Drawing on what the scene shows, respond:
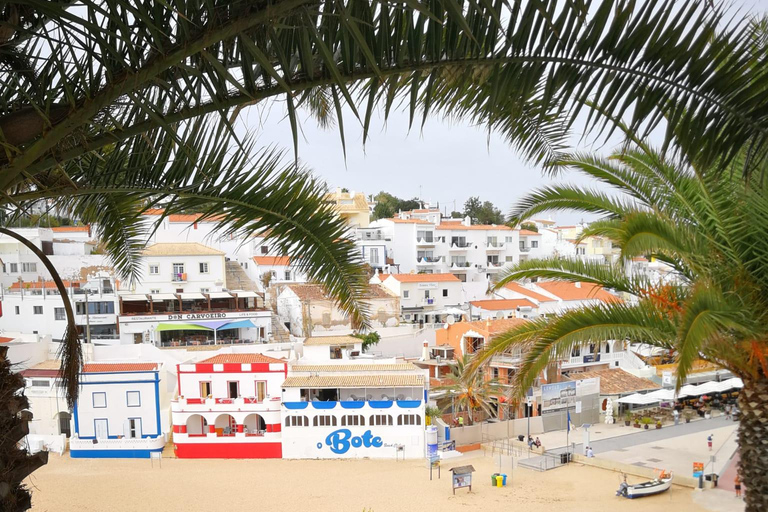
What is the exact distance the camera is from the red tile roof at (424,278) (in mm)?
36281

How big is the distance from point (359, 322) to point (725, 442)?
21965 mm

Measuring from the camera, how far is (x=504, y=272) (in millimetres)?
7016

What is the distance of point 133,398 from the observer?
22.5 metres

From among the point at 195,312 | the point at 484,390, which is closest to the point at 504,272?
the point at 484,390

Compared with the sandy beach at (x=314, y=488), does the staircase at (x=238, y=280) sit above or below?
above

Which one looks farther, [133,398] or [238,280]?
[238,280]

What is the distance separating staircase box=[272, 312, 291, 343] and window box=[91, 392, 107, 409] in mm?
10061

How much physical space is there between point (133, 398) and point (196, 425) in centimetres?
248

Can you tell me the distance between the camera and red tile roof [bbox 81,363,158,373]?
2264cm

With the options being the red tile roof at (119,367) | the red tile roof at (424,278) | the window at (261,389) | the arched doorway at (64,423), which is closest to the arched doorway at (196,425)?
the window at (261,389)

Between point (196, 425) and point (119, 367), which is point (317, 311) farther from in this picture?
point (119, 367)

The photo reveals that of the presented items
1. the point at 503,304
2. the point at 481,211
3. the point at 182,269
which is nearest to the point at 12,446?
the point at 182,269

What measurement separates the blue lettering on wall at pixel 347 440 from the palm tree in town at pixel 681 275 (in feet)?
51.7

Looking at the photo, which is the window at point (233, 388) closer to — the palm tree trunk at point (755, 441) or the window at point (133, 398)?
the window at point (133, 398)
